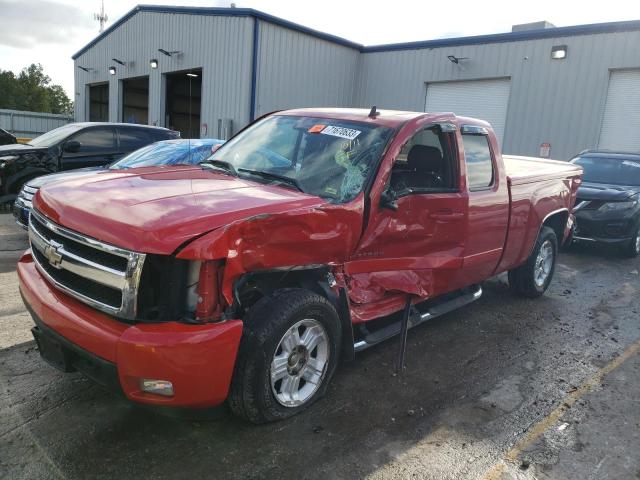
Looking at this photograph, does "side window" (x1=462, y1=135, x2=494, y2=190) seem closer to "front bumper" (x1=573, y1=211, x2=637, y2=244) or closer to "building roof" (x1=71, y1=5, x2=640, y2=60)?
"front bumper" (x1=573, y1=211, x2=637, y2=244)

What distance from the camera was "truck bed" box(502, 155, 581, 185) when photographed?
529 cm

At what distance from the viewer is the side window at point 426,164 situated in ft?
13.0

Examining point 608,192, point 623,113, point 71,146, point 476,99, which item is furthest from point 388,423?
point 476,99

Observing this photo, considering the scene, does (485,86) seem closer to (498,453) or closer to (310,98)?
(310,98)

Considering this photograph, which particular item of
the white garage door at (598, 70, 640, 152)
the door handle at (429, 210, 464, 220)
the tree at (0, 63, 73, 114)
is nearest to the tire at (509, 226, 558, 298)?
the door handle at (429, 210, 464, 220)

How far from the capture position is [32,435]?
2.95 m

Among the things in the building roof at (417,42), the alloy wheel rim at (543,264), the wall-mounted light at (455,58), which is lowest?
the alloy wheel rim at (543,264)

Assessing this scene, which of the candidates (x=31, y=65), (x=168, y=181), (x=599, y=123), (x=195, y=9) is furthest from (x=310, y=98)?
(x=31, y=65)

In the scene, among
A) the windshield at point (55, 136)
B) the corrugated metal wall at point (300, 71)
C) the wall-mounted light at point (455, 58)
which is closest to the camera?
the windshield at point (55, 136)

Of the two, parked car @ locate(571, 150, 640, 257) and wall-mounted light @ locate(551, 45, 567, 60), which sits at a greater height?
wall-mounted light @ locate(551, 45, 567, 60)

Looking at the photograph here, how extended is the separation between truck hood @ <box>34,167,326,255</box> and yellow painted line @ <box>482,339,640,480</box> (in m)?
1.83

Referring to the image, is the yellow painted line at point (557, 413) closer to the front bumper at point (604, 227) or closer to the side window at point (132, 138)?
the front bumper at point (604, 227)

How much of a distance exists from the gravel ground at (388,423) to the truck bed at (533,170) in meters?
1.63

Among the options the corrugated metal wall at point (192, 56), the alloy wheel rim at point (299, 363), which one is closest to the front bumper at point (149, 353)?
the alloy wheel rim at point (299, 363)
